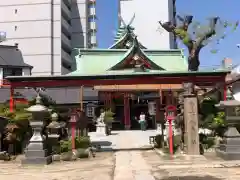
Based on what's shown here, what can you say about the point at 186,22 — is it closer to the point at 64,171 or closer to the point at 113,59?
the point at 113,59

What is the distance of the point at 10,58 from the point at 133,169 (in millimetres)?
35358

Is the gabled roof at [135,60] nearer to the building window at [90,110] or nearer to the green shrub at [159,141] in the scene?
the green shrub at [159,141]

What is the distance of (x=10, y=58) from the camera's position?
43.6m

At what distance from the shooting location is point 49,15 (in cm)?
6141

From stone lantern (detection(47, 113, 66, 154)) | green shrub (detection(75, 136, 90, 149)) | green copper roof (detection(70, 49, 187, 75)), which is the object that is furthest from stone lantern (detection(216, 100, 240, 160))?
green copper roof (detection(70, 49, 187, 75))

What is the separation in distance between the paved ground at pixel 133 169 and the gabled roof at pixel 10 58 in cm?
2943

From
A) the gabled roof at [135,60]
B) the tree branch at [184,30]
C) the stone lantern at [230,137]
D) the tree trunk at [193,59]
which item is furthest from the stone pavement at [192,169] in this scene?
the tree branch at [184,30]

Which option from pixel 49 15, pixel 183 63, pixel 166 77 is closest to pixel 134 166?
pixel 166 77

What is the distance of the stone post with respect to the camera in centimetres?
1445

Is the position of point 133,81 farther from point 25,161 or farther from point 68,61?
point 68,61

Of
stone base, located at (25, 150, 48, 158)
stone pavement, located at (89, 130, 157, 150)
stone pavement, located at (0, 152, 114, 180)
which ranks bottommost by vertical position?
stone pavement, located at (0, 152, 114, 180)

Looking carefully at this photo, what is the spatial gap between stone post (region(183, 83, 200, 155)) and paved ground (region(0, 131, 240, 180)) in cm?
59

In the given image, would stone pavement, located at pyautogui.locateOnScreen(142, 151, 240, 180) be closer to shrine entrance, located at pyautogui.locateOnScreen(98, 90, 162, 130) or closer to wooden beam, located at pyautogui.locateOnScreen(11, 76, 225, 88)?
wooden beam, located at pyautogui.locateOnScreen(11, 76, 225, 88)

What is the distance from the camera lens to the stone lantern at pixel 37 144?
13656 millimetres
